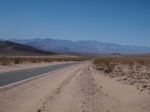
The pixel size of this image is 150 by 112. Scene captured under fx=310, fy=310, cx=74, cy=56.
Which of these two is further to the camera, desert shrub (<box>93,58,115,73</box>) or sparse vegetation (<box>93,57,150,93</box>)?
desert shrub (<box>93,58,115,73</box>)

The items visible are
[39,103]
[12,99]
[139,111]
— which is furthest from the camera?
[12,99]

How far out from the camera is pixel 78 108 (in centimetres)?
1038

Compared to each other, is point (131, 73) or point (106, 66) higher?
point (106, 66)

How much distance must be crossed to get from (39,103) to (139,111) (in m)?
3.62

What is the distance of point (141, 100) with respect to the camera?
40.8 feet

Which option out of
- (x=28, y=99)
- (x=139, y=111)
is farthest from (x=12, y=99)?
(x=139, y=111)

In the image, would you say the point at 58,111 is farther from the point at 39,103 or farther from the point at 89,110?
the point at 39,103

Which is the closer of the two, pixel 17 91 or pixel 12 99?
pixel 12 99

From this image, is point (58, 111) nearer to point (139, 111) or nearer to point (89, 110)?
point (89, 110)

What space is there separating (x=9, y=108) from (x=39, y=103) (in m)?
1.41

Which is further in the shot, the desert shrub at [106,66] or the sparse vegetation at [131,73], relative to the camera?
the desert shrub at [106,66]

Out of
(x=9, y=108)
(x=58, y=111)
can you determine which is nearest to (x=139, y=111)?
(x=58, y=111)

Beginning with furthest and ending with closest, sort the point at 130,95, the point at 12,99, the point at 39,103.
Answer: the point at 130,95 < the point at 12,99 < the point at 39,103

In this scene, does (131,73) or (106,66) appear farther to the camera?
(106,66)
